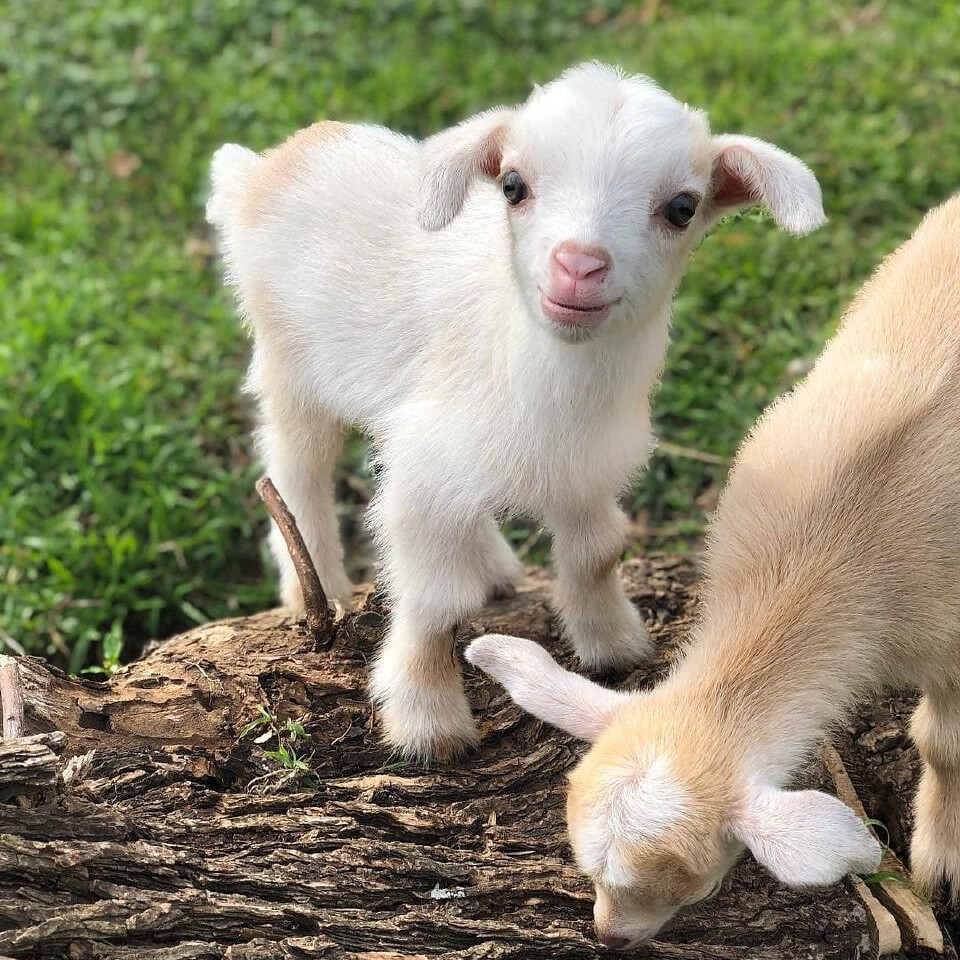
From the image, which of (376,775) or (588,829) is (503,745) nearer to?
(376,775)

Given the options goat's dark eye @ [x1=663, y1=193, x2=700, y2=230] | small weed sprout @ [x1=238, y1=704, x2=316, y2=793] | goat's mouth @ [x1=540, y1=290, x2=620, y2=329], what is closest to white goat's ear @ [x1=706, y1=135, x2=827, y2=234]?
goat's dark eye @ [x1=663, y1=193, x2=700, y2=230]

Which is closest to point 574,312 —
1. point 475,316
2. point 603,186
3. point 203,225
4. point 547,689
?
point 603,186

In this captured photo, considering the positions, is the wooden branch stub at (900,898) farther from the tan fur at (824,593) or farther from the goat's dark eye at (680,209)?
the goat's dark eye at (680,209)

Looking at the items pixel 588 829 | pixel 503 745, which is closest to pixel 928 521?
pixel 588 829

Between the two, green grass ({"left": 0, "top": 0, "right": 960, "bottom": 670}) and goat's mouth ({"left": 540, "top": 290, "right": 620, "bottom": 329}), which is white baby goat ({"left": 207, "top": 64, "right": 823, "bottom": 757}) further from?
green grass ({"left": 0, "top": 0, "right": 960, "bottom": 670})

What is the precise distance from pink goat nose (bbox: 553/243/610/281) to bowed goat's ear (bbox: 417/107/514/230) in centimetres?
50

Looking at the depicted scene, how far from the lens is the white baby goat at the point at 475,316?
3.26 meters

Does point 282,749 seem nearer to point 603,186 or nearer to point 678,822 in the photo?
point 678,822

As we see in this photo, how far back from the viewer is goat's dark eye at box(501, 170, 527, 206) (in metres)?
3.38

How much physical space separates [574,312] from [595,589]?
119 cm

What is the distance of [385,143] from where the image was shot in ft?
13.9

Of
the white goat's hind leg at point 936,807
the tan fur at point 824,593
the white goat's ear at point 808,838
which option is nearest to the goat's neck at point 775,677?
the tan fur at point 824,593

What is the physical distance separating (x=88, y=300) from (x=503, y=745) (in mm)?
3298

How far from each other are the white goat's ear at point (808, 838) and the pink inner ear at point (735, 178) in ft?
5.09
